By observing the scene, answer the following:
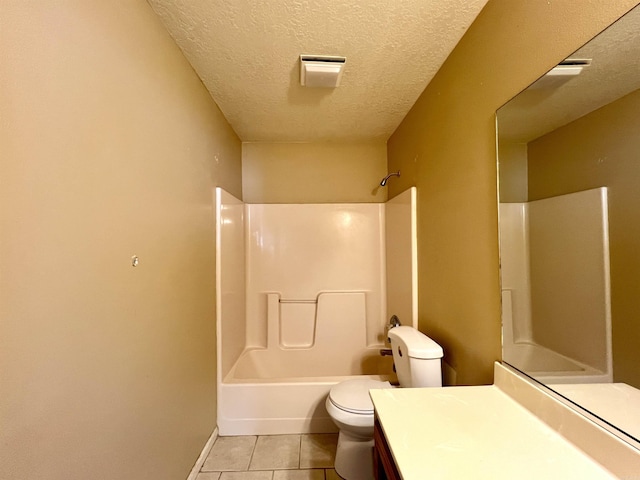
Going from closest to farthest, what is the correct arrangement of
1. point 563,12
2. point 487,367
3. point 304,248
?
point 563,12 < point 487,367 < point 304,248

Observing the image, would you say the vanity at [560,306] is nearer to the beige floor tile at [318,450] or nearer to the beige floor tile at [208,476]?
the beige floor tile at [318,450]

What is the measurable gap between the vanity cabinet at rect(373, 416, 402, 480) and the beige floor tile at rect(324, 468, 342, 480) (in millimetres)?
746

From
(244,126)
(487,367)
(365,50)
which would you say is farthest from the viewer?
(244,126)

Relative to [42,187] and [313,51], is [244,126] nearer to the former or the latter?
[313,51]

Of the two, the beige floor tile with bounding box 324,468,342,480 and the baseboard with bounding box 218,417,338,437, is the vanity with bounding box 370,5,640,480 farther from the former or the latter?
the baseboard with bounding box 218,417,338,437

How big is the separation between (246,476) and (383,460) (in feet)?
3.78

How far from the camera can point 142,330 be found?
1104 mm

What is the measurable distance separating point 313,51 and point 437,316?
62.9 inches

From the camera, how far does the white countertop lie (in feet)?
2.26

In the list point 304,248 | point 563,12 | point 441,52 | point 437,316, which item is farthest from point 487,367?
point 304,248

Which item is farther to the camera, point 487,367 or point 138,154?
point 487,367

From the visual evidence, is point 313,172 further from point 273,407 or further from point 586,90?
point 586,90

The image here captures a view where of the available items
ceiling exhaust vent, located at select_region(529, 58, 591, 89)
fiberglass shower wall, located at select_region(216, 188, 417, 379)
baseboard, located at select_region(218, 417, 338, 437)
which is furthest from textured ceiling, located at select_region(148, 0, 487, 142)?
baseboard, located at select_region(218, 417, 338, 437)

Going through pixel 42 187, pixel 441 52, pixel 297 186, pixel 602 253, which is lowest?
pixel 602 253
